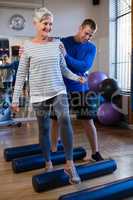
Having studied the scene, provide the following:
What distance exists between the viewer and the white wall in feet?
17.7

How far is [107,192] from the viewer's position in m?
2.00

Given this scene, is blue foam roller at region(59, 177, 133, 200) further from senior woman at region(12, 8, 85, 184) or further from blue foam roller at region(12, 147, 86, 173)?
blue foam roller at region(12, 147, 86, 173)

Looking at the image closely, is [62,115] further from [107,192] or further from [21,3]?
[21,3]

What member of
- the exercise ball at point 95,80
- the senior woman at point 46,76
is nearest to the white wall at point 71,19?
the exercise ball at point 95,80

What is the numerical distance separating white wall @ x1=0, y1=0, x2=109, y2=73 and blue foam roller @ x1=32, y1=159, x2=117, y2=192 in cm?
323

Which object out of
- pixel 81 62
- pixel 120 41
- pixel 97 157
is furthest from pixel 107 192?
pixel 120 41

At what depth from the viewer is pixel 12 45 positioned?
17.8 feet

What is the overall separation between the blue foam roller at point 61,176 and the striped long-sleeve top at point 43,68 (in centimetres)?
62

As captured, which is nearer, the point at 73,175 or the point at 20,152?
the point at 73,175

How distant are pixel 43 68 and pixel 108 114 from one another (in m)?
2.58

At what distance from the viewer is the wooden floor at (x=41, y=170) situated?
7.30ft

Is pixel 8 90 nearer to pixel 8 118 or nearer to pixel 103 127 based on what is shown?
pixel 8 118

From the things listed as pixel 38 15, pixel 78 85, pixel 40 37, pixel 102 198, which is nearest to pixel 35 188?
pixel 102 198

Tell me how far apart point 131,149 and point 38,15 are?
1999 mm
